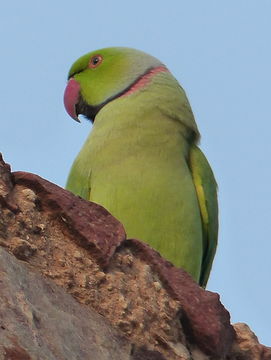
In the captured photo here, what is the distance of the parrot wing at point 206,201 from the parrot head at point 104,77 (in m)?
0.83

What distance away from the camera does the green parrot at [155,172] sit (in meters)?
4.71

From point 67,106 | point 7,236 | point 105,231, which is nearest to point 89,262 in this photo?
point 105,231

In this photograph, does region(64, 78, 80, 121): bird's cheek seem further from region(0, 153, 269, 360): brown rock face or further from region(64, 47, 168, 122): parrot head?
region(0, 153, 269, 360): brown rock face

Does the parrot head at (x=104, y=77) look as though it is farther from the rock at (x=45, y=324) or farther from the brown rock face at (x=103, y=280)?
the rock at (x=45, y=324)

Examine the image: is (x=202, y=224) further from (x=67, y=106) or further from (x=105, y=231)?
(x=105, y=231)

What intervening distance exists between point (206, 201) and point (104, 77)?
1617 mm

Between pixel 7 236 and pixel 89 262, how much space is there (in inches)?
10.4

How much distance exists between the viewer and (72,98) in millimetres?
6434

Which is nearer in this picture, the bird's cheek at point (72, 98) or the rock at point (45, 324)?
the rock at point (45, 324)

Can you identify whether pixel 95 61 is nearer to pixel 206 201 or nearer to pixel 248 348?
pixel 206 201

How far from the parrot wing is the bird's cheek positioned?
4.32 ft

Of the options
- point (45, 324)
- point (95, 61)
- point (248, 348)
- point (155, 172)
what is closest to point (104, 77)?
point (95, 61)

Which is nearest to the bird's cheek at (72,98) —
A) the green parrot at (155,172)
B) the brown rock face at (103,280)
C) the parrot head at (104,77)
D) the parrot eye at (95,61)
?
the parrot head at (104,77)

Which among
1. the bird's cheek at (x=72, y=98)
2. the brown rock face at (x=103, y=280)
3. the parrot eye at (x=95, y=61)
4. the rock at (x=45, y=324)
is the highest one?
the parrot eye at (x=95, y=61)
